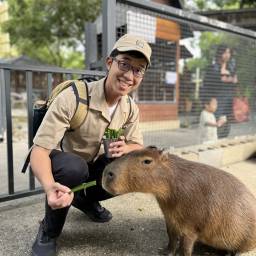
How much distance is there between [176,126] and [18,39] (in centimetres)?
1612

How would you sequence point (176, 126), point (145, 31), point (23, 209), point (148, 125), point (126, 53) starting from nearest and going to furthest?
1. point (126, 53)
2. point (23, 209)
3. point (145, 31)
4. point (148, 125)
5. point (176, 126)

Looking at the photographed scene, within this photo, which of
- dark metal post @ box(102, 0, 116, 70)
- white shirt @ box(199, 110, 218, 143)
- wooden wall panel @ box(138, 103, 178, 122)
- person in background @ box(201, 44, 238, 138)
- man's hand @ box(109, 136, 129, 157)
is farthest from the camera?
person in background @ box(201, 44, 238, 138)

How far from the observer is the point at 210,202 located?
2.13 metres

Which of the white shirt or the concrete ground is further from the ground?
the white shirt

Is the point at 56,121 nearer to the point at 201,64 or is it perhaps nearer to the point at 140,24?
the point at 140,24

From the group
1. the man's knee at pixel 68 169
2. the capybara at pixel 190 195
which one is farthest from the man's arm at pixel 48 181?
the capybara at pixel 190 195

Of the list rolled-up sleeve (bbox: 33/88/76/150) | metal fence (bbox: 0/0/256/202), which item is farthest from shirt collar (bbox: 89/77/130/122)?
metal fence (bbox: 0/0/256/202)

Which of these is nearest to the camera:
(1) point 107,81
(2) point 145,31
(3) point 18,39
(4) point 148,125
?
(1) point 107,81

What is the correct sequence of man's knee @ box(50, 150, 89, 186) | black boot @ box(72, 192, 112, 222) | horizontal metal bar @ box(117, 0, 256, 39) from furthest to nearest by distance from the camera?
horizontal metal bar @ box(117, 0, 256, 39), black boot @ box(72, 192, 112, 222), man's knee @ box(50, 150, 89, 186)

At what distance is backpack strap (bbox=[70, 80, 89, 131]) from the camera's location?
7.33 feet

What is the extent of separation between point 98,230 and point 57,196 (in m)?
0.97

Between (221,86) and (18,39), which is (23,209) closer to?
(221,86)

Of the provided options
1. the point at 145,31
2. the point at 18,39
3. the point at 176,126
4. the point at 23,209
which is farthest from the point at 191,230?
the point at 18,39

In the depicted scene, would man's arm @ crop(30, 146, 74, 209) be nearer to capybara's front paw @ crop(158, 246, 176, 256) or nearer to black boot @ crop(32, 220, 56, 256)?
black boot @ crop(32, 220, 56, 256)
